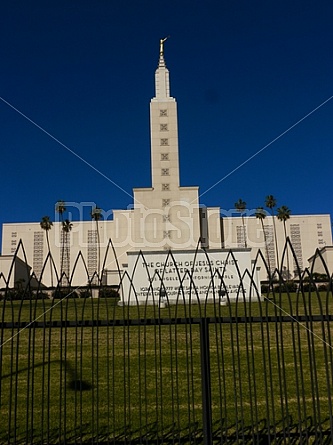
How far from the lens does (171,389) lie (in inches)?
297

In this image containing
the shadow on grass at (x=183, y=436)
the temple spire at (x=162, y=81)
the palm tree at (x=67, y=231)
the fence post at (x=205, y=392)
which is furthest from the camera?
the palm tree at (x=67, y=231)

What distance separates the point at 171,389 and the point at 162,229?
3792cm

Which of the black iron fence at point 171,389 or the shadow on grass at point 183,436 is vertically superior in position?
the black iron fence at point 171,389

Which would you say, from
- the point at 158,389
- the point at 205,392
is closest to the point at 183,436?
the point at 205,392

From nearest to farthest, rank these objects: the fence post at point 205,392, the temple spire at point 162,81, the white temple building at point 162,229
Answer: the fence post at point 205,392, the white temple building at point 162,229, the temple spire at point 162,81

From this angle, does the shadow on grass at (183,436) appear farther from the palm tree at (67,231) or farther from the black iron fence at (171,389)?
the palm tree at (67,231)

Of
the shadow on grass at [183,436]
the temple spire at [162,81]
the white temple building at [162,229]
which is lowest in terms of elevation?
the shadow on grass at [183,436]

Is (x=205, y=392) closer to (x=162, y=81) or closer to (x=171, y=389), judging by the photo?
(x=171, y=389)

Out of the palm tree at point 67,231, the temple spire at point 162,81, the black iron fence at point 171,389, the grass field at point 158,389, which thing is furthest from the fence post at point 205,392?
the palm tree at point 67,231

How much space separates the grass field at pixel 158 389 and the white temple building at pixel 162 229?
16.5 metres

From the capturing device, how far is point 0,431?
6.61m

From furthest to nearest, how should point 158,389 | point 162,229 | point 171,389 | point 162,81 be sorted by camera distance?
point 162,81 → point 162,229 → point 158,389 → point 171,389

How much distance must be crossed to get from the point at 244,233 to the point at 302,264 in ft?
34.6

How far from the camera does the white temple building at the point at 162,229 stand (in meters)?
46.1
